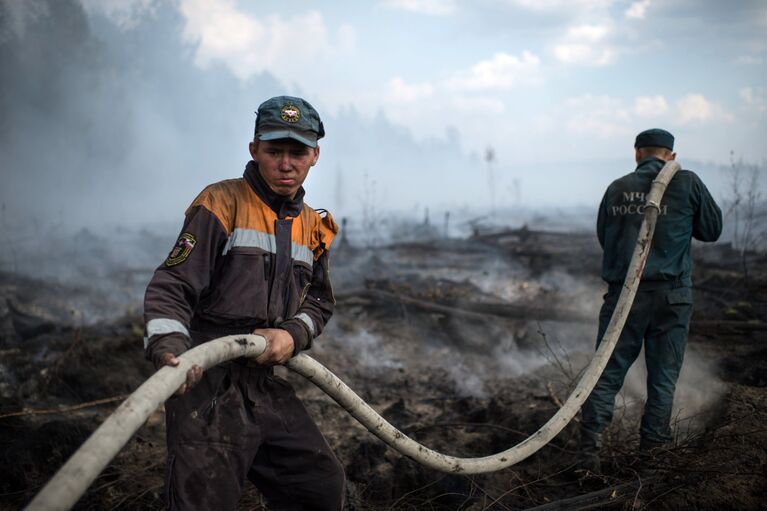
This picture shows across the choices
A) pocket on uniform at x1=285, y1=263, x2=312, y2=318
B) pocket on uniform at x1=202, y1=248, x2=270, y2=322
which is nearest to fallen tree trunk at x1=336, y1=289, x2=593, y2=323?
pocket on uniform at x1=285, y1=263, x2=312, y2=318

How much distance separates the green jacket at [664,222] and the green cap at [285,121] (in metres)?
2.56

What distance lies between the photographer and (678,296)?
3480 millimetres

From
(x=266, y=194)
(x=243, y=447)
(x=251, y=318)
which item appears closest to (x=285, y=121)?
(x=266, y=194)

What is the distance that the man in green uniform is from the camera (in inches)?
135

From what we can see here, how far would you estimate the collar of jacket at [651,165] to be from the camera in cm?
374

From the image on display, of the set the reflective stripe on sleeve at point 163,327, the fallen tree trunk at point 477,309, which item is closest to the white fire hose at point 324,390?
the reflective stripe on sleeve at point 163,327

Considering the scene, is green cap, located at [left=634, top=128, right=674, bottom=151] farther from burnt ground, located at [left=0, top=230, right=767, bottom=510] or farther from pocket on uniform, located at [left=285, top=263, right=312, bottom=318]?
pocket on uniform, located at [left=285, top=263, right=312, bottom=318]

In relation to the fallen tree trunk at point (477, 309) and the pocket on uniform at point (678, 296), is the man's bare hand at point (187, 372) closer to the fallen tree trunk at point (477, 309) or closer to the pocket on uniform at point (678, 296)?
the pocket on uniform at point (678, 296)

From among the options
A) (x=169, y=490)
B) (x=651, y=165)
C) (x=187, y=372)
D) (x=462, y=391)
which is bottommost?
(x=462, y=391)

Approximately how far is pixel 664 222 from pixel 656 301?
56cm

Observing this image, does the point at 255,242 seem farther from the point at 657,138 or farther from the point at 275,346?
the point at 657,138

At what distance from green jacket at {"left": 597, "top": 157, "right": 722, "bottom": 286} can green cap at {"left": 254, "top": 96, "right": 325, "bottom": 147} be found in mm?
2562

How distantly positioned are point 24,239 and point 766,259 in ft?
63.2

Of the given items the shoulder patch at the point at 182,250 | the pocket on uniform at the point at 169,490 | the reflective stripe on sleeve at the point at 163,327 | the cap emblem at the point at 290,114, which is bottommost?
the pocket on uniform at the point at 169,490
